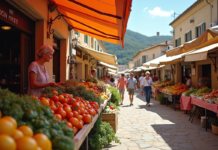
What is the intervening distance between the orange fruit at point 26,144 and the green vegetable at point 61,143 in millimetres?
264

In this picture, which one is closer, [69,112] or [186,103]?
[69,112]

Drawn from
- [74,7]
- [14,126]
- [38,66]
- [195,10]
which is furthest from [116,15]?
[195,10]

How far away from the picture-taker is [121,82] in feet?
41.4

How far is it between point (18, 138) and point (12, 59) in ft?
15.8

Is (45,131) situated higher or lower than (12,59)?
lower

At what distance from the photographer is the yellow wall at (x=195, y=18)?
12.0 m

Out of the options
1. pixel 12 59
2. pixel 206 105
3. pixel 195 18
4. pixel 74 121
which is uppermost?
pixel 195 18

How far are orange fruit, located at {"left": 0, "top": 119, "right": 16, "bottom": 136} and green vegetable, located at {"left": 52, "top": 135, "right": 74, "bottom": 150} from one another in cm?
35

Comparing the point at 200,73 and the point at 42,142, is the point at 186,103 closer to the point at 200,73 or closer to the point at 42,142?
the point at 200,73

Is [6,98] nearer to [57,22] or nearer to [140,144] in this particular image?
[140,144]

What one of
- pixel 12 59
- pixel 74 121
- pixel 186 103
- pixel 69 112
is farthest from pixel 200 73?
pixel 74 121

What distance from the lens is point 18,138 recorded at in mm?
1390

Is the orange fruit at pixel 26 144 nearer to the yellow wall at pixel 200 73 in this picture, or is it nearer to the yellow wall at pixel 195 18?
the yellow wall at pixel 200 73

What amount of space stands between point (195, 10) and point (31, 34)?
12.5m
